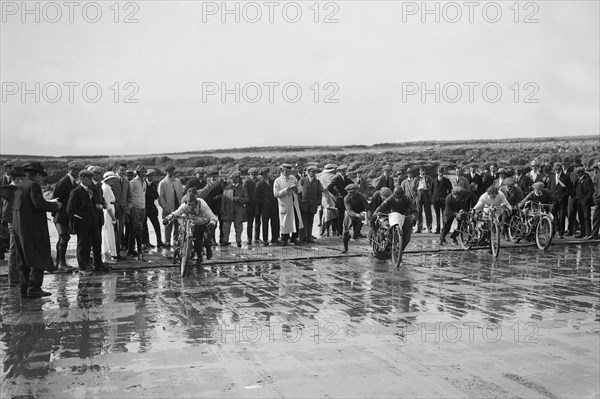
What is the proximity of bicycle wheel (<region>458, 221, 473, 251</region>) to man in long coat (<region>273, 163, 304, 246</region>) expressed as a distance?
4342 mm

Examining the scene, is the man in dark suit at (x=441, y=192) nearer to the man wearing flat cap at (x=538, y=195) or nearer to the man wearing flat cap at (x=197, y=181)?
the man wearing flat cap at (x=538, y=195)

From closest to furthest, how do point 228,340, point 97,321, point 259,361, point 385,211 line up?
point 259,361, point 228,340, point 97,321, point 385,211

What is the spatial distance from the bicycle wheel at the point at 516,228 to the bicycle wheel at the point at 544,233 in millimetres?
678

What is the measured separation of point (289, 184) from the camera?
67.5 feet

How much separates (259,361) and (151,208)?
453 inches

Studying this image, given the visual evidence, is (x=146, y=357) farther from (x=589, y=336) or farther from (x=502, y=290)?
Answer: (x=502, y=290)

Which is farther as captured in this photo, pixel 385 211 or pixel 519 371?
pixel 385 211

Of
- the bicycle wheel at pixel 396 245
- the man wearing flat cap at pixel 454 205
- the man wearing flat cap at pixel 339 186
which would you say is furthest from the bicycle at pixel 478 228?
the man wearing flat cap at pixel 339 186

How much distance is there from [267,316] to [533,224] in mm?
10839

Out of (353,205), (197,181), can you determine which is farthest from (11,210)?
(353,205)

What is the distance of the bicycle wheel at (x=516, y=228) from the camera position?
64.6 ft

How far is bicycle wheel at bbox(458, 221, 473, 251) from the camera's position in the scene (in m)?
18.6

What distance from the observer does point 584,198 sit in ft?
70.5

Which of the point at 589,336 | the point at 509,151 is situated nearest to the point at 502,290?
the point at 589,336
